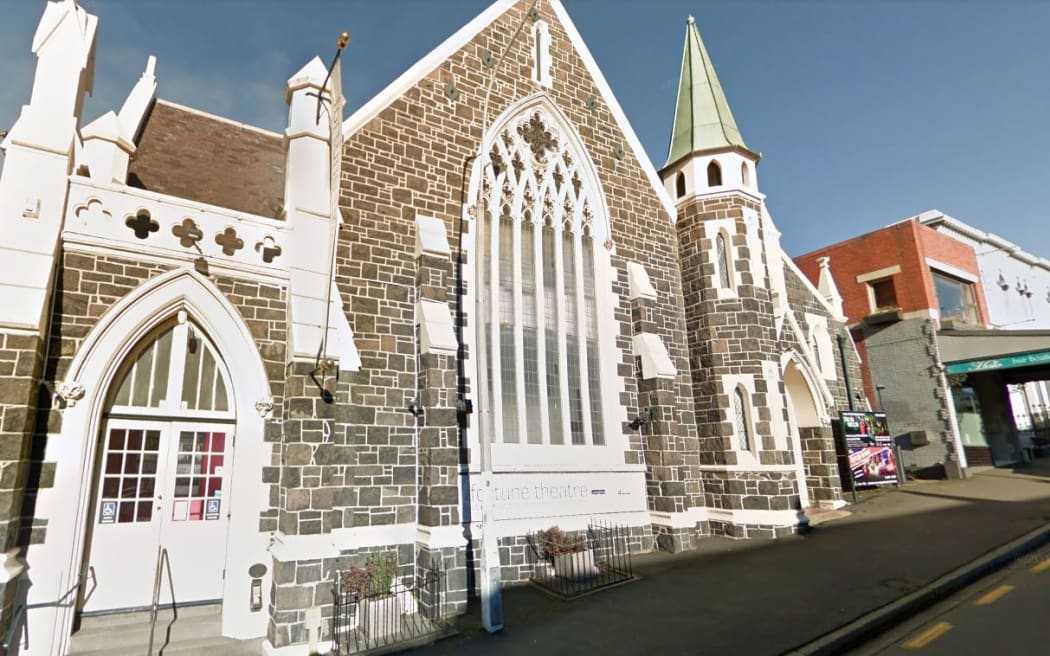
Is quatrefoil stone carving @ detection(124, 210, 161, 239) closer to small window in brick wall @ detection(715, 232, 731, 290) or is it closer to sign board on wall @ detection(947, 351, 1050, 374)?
small window in brick wall @ detection(715, 232, 731, 290)

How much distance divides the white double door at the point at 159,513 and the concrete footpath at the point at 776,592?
351cm

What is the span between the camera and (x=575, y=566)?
33.3 ft

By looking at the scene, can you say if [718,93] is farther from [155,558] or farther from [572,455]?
[155,558]

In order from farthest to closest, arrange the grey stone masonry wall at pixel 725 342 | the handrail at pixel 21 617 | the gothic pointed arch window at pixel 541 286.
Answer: the grey stone masonry wall at pixel 725 342 < the gothic pointed arch window at pixel 541 286 < the handrail at pixel 21 617

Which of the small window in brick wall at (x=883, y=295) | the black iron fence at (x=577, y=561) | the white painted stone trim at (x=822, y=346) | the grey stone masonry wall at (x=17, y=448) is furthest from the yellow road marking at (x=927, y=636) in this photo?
the small window in brick wall at (x=883, y=295)

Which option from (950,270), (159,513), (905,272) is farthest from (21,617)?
(950,270)

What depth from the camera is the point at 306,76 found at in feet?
31.1

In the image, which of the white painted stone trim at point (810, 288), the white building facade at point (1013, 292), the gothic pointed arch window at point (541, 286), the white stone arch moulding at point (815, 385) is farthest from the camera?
the white building facade at point (1013, 292)

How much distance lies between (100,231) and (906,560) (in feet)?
46.2

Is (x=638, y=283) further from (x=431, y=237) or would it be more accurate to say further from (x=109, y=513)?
(x=109, y=513)

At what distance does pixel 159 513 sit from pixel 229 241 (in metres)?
4.03

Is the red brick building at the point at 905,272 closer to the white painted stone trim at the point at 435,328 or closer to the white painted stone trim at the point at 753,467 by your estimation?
the white painted stone trim at the point at 753,467

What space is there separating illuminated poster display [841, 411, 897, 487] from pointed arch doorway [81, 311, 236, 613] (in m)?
16.6

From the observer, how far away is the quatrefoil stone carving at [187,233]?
8203mm
